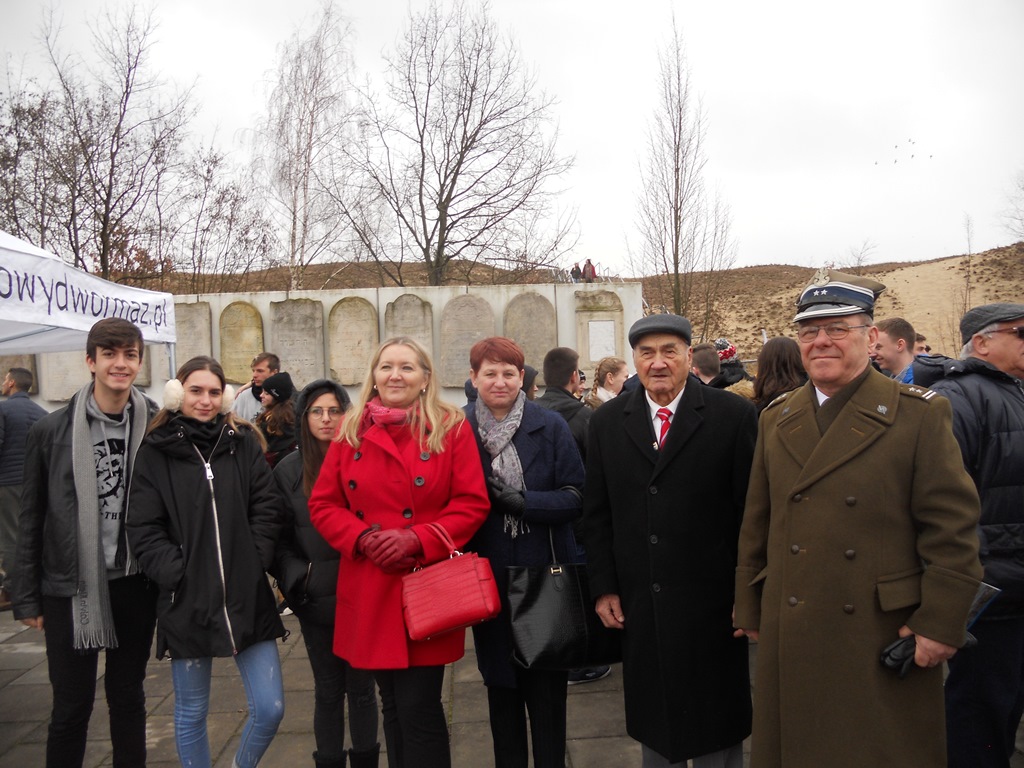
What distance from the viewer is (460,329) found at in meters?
9.98

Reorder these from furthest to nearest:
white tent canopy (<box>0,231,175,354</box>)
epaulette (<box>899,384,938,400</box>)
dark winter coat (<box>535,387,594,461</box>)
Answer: dark winter coat (<box>535,387,594,461</box>) → white tent canopy (<box>0,231,175,354</box>) → epaulette (<box>899,384,938,400</box>)

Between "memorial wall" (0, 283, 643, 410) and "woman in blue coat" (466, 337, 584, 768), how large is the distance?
682cm

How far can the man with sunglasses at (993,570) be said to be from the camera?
2.62 meters

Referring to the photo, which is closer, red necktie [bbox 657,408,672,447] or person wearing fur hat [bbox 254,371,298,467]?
red necktie [bbox 657,408,672,447]

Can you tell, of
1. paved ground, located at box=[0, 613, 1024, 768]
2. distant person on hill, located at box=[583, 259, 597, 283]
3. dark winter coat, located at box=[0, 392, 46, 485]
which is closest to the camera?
paved ground, located at box=[0, 613, 1024, 768]

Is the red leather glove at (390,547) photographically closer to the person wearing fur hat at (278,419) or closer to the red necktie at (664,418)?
the red necktie at (664,418)

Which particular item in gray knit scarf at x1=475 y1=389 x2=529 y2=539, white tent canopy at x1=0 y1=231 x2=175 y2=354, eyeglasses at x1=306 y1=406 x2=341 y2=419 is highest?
white tent canopy at x1=0 y1=231 x2=175 y2=354

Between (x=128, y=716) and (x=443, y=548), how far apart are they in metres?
1.61

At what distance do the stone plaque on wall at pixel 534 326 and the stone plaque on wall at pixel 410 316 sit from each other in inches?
43.6

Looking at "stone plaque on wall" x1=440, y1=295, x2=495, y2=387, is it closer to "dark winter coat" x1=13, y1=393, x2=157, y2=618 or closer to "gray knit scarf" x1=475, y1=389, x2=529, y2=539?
"gray knit scarf" x1=475, y1=389, x2=529, y2=539

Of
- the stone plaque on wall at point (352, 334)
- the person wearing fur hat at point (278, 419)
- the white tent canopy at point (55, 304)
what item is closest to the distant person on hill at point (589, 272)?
the stone plaque on wall at point (352, 334)

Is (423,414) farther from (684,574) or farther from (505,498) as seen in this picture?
(684,574)

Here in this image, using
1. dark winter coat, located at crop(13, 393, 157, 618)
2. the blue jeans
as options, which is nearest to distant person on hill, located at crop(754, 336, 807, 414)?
the blue jeans

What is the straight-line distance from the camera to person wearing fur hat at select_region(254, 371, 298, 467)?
4793 mm
